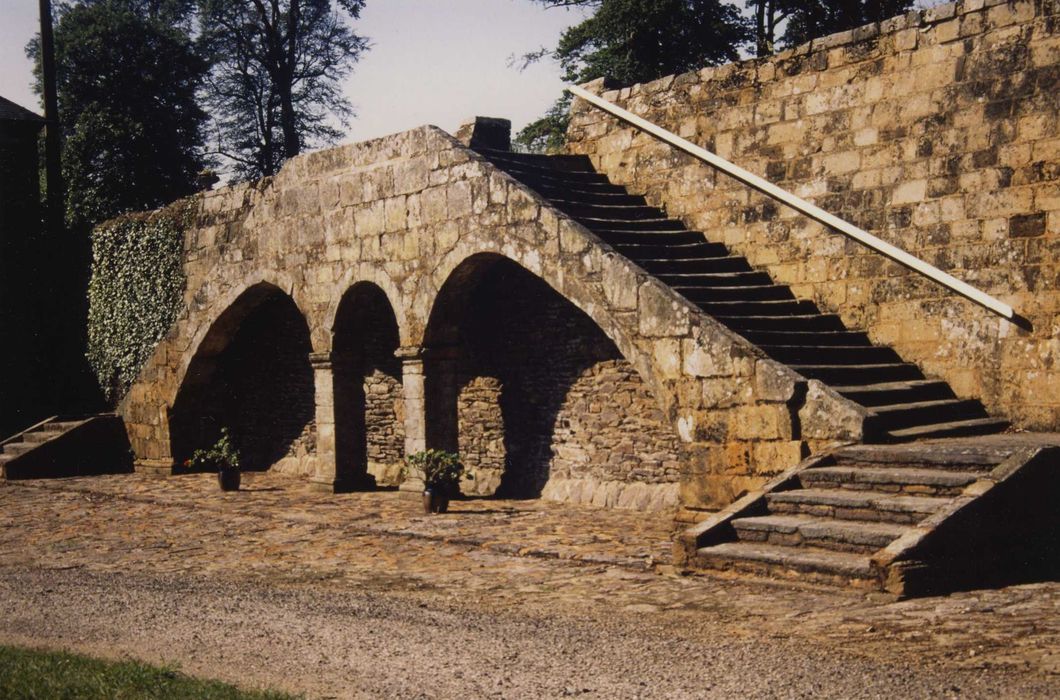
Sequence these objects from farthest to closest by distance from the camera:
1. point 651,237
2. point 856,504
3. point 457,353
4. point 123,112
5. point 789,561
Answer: point 123,112 → point 457,353 → point 651,237 → point 856,504 → point 789,561

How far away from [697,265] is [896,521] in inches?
160

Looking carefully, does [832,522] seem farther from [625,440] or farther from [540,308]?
[540,308]

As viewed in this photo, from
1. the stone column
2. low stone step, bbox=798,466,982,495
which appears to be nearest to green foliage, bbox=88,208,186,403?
the stone column

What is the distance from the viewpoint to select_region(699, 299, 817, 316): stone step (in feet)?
31.5

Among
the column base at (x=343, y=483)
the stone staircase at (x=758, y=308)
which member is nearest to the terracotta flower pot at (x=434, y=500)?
the column base at (x=343, y=483)

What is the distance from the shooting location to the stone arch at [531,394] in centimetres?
1121

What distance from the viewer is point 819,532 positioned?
706 cm

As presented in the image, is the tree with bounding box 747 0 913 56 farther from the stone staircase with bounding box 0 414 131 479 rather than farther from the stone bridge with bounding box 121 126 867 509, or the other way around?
the stone staircase with bounding box 0 414 131 479

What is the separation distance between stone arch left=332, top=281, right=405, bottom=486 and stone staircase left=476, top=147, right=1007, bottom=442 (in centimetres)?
242

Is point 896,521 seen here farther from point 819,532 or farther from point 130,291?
point 130,291

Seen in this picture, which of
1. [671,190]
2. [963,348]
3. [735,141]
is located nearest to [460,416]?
[671,190]

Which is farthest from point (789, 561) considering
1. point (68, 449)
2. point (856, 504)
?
point (68, 449)

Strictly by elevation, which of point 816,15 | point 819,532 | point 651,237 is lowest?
point 819,532

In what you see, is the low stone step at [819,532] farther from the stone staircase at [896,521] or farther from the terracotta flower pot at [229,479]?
the terracotta flower pot at [229,479]
